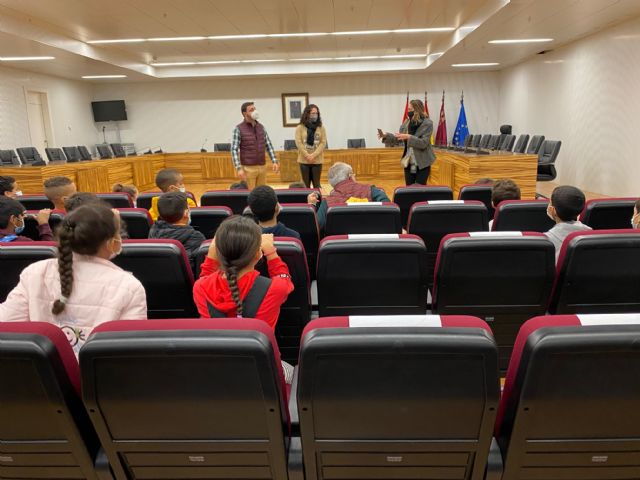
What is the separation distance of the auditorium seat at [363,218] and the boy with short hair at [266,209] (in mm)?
504

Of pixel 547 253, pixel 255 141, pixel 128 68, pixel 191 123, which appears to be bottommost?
pixel 547 253

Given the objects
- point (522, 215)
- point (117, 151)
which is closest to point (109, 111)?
point (117, 151)

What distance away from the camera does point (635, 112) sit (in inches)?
286

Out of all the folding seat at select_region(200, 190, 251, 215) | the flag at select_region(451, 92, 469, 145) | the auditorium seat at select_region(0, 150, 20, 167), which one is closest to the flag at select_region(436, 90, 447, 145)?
→ the flag at select_region(451, 92, 469, 145)

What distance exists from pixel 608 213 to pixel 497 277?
140 centimetres

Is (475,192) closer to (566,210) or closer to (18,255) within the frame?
(566,210)

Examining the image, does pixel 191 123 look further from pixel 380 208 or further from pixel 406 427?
pixel 406 427

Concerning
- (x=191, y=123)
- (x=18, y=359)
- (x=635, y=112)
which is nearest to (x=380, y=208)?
(x=18, y=359)

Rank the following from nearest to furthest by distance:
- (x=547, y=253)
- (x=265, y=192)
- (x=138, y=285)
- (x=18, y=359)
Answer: (x=18, y=359), (x=138, y=285), (x=547, y=253), (x=265, y=192)

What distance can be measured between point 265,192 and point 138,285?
95 centimetres

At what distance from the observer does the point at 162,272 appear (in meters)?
1.82

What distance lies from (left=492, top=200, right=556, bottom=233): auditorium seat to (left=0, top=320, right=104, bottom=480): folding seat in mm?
2465

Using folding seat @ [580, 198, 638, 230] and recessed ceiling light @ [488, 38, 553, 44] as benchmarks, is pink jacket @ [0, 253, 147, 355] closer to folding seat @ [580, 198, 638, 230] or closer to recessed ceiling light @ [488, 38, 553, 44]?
folding seat @ [580, 198, 638, 230]

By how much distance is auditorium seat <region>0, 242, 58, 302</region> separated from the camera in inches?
69.7
